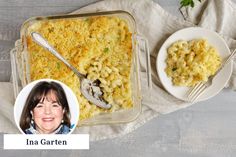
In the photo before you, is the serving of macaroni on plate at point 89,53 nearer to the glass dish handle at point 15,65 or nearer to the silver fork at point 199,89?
the glass dish handle at point 15,65

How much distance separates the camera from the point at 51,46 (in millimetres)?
1148

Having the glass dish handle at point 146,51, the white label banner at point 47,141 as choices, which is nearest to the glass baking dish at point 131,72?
the glass dish handle at point 146,51

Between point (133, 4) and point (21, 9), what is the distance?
1.17 ft

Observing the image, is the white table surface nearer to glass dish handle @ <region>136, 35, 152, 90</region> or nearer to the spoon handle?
glass dish handle @ <region>136, 35, 152, 90</region>

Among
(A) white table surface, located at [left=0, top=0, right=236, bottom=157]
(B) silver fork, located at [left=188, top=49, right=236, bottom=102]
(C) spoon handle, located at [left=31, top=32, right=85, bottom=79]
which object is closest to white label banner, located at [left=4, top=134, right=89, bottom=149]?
(A) white table surface, located at [left=0, top=0, right=236, bottom=157]

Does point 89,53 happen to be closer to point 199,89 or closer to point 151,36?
point 151,36

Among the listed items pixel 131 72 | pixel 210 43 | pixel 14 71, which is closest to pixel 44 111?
pixel 14 71

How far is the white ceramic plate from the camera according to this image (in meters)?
1.24

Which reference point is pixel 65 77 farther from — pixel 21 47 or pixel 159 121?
pixel 159 121

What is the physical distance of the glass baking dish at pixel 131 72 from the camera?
117 centimetres

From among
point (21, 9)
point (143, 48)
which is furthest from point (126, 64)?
point (21, 9)

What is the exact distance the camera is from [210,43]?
4.09ft

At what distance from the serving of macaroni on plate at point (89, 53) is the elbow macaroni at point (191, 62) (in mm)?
148

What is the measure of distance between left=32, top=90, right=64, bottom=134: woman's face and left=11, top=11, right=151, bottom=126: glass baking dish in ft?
0.24
